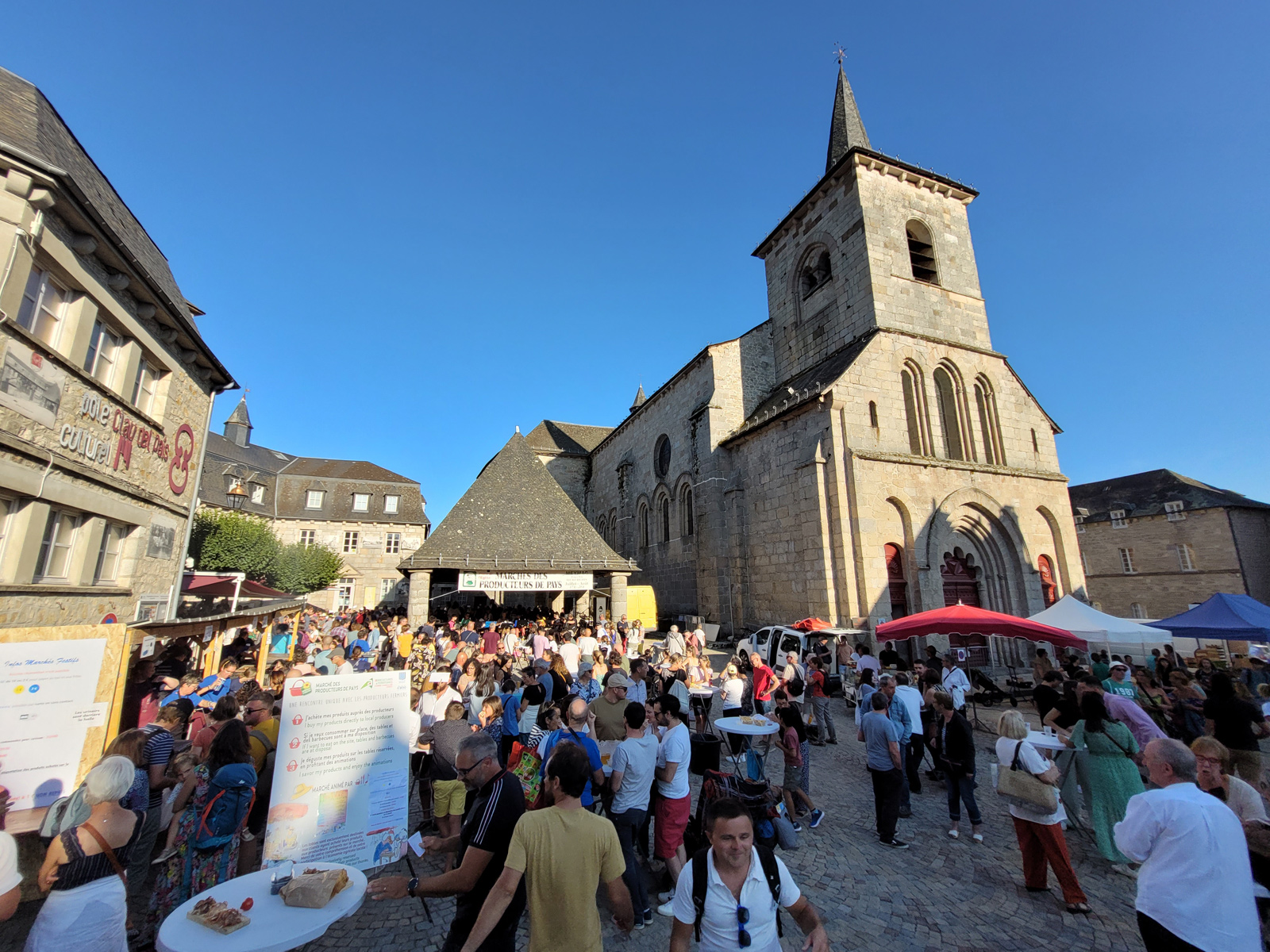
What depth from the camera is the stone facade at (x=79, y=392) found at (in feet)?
18.1

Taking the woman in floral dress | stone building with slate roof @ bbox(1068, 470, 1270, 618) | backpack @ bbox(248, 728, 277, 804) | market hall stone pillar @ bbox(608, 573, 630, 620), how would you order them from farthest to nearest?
1. stone building with slate roof @ bbox(1068, 470, 1270, 618)
2. market hall stone pillar @ bbox(608, 573, 630, 620)
3. backpack @ bbox(248, 728, 277, 804)
4. the woman in floral dress

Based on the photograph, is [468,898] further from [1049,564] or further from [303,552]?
[303,552]

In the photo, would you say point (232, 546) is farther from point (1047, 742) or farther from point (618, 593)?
point (1047, 742)

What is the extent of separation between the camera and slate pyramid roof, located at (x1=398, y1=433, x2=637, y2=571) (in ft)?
49.7

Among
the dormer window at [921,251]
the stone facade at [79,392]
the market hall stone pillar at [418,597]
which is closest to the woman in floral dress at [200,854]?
the stone facade at [79,392]

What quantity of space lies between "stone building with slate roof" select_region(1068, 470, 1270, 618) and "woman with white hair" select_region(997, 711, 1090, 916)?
29437 millimetres

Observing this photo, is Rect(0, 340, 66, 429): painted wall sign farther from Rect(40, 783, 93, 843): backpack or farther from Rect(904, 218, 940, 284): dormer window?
Rect(904, 218, 940, 284): dormer window

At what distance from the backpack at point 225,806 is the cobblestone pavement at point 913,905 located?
107cm

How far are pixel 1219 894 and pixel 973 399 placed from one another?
58.4ft

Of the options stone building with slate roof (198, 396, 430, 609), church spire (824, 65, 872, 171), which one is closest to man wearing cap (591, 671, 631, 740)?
church spire (824, 65, 872, 171)

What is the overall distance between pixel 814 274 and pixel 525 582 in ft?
51.4

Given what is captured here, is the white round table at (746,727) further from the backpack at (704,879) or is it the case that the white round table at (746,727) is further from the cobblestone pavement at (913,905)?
the backpack at (704,879)

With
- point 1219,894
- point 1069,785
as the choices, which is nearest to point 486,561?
point 1069,785

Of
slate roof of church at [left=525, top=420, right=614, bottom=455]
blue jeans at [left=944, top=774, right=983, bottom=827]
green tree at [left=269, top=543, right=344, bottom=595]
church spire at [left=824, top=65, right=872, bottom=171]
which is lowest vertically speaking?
blue jeans at [left=944, top=774, right=983, bottom=827]
